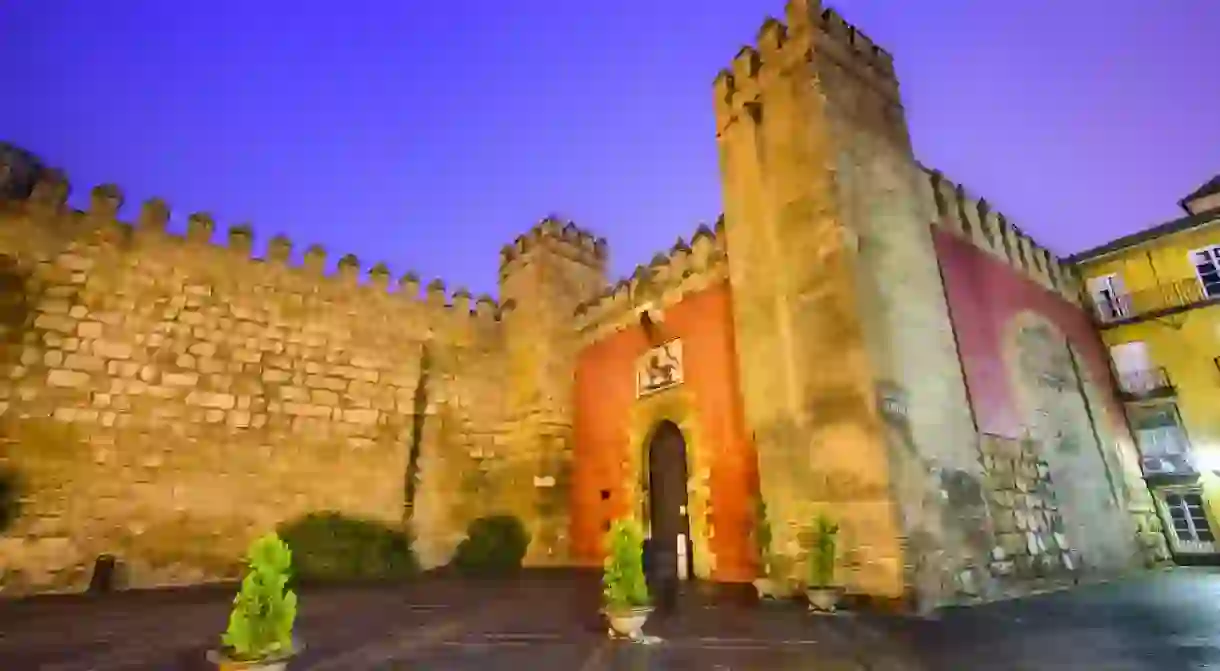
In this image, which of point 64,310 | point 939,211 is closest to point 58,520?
point 64,310

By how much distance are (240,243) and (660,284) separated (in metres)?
7.14

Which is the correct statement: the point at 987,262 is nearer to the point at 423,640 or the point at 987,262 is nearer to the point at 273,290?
the point at 423,640

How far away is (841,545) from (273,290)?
9459 millimetres

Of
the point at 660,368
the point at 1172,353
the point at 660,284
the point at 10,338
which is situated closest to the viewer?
the point at 10,338

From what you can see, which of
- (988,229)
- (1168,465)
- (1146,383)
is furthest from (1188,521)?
(988,229)

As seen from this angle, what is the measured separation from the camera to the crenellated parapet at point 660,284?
31.8 ft

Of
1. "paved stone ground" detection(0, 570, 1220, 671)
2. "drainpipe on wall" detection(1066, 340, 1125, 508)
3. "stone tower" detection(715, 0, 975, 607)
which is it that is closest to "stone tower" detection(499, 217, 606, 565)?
"paved stone ground" detection(0, 570, 1220, 671)

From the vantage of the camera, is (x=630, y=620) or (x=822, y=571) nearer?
(x=630, y=620)

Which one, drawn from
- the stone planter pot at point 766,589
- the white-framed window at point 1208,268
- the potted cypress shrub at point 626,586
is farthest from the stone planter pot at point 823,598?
the white-framed window at point 1208,268

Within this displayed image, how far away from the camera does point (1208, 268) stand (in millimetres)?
13758

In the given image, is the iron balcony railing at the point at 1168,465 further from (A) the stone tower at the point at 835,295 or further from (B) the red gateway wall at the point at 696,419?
(B) the red gateway wall at the point at 696,419

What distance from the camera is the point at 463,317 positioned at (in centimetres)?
1238

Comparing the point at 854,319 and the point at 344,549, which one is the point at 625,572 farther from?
the point at 344,549

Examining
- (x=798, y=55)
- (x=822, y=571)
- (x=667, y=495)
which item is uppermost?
(x=798, y=55)
